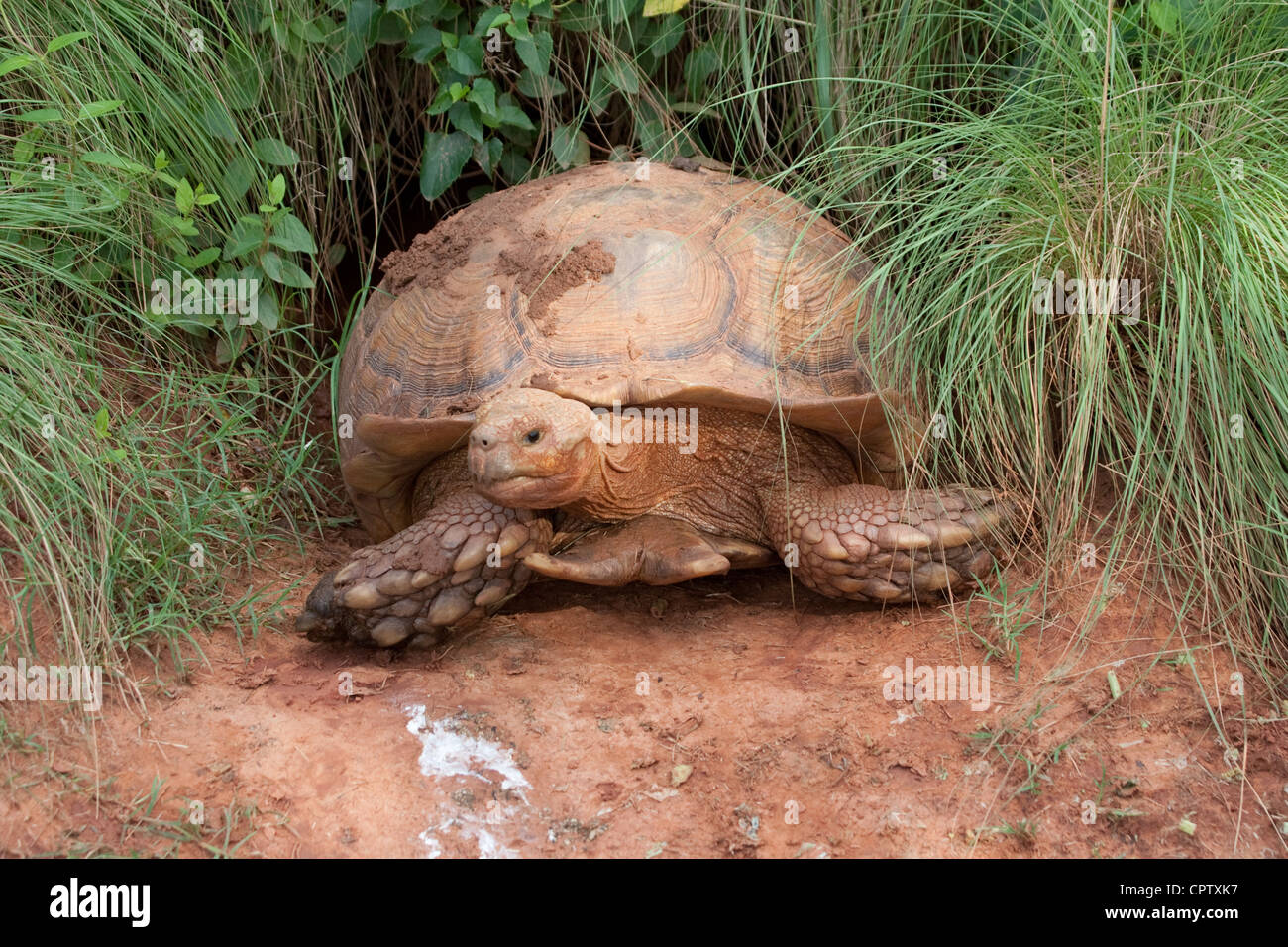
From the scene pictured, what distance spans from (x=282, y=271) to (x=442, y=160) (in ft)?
2.25

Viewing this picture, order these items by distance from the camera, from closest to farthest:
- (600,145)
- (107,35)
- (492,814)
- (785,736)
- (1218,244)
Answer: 1. (492,814)
2. (785,736)
3. (1218,244)
4. (107,35)
5. (600,145)

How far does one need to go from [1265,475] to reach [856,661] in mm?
1157

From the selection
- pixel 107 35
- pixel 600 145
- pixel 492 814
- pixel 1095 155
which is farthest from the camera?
pixel 600 145

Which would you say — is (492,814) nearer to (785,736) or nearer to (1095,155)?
(785,736)

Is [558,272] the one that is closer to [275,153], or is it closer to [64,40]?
[275,153]

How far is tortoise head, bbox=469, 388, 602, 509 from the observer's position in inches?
120

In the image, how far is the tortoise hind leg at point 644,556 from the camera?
3330 millimetres

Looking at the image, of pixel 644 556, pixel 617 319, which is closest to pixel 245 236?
pixel 617 319

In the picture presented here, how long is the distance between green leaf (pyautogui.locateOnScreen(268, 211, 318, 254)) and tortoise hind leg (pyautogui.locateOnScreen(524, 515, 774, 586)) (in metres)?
1.52

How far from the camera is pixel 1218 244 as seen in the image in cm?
321

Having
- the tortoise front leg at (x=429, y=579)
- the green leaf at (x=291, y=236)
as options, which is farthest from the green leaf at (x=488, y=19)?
the tortoise front leg at (x=429, y=579)

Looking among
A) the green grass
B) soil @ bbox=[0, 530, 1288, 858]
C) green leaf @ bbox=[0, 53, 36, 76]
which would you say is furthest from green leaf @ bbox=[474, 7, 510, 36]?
soil @ bbox=[0, 530, 1288, 858]

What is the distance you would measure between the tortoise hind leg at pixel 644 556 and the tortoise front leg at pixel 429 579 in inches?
3.9

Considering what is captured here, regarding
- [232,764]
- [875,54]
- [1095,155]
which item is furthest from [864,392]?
[232,764]
